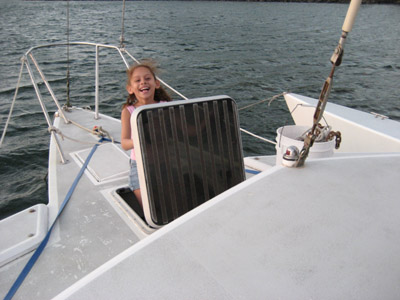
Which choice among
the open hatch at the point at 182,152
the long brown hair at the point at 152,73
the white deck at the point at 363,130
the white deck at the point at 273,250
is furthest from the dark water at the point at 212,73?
the white deck at the point at 273,250

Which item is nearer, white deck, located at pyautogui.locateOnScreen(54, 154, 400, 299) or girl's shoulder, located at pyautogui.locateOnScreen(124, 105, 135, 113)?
white deck, located at pyautogui.locateOnScreen(54, 154, 400, 299)

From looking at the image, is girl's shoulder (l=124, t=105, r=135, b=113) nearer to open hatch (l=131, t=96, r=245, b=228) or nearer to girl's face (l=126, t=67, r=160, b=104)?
girl's face (l=126, t=67, r=160, b=104)

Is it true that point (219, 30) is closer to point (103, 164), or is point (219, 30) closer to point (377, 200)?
point (103, 164)

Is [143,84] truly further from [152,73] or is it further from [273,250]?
[273,250]

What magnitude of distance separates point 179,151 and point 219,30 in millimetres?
22915

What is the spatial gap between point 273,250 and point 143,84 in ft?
5.63

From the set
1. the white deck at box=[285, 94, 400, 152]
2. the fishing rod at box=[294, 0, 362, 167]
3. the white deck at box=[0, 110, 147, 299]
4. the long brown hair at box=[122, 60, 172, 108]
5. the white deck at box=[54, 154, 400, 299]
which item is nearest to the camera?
the white deck at box=[54, 154, 400, 299]

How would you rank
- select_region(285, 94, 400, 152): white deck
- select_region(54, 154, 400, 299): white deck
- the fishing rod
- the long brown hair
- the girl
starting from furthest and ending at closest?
select_region(285, 94, 400, 152): white deck
the long brown hair
the girl
the fishing rod
select_region(54, 154, 400, 299): white deck

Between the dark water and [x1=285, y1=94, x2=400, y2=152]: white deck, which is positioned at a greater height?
[x1=285, y1=94, x2=400, y2=152]: white deck

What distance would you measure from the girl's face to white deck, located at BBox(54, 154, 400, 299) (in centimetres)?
133

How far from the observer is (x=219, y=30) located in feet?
76.4

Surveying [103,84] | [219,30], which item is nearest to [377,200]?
[103,84]

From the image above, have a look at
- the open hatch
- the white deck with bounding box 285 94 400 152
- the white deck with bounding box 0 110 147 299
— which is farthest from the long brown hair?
the white deck with bounding box 285 94 400 152

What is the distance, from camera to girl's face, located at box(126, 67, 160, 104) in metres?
2.42
